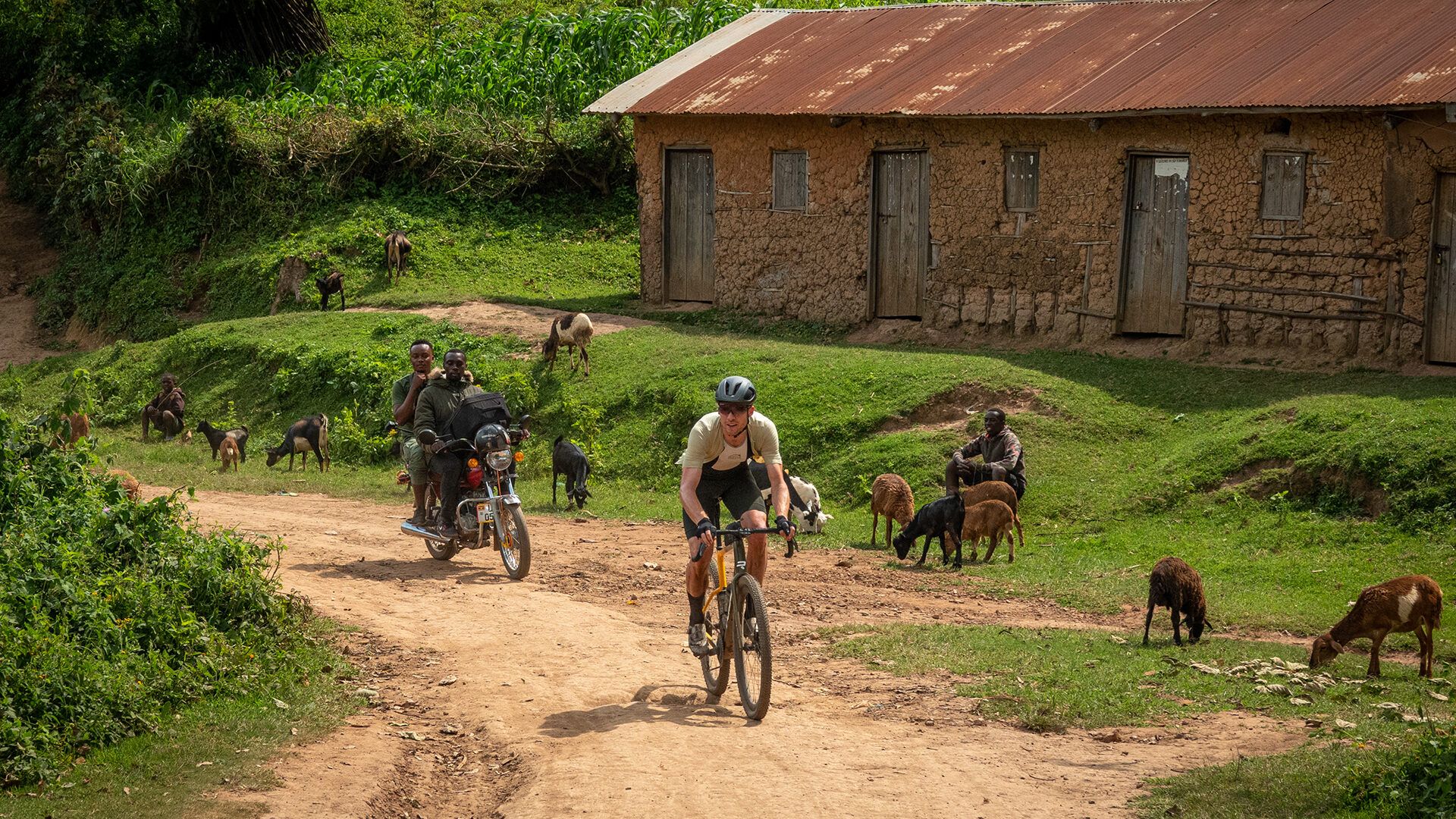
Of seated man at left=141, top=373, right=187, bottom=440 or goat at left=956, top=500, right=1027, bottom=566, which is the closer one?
goat at left=956, top=500, right=1027, bottom=566

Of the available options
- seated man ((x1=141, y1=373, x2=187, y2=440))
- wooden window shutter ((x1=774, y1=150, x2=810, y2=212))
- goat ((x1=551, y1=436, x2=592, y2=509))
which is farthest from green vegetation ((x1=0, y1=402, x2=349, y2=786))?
wooden window shutter ((x1=774, y1=150, x2=810, y2=212))

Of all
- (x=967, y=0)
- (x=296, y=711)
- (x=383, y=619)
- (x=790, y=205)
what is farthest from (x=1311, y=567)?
(x=967, y=0)

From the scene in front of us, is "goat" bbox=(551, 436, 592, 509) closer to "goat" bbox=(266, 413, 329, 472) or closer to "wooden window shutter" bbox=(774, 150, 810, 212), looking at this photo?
"goat" bbox=(266, 413, 329, 472)

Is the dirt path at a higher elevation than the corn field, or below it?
below

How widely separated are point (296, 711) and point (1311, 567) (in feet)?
26.6

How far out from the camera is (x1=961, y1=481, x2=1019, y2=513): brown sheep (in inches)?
521

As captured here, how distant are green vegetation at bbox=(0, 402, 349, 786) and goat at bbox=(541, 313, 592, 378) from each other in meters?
9.71

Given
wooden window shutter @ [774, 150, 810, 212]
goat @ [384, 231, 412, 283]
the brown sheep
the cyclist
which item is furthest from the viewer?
goat @ [384, 231, 412, 283]

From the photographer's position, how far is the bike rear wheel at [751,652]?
755 cm

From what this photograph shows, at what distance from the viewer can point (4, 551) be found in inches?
315

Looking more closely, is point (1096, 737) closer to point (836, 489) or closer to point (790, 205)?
point (836, 489)

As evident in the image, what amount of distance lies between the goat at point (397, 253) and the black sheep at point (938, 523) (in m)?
14.4

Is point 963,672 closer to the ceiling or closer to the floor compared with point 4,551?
closer to the floor

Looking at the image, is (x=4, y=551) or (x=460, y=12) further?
(x=460, y=12)
